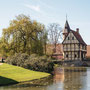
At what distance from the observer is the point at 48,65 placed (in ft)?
105

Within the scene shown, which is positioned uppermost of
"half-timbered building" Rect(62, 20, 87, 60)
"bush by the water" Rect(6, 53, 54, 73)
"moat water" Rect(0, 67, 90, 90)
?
"half-timbered building" Rect(62, 20, 87, 60)

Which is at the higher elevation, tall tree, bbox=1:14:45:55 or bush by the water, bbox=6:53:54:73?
tall tree, bbox=1:14:45:55

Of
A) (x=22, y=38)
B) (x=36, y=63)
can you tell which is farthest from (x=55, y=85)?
(x=22, y=38)

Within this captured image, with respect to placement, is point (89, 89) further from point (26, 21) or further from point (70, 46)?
point (70, 46)

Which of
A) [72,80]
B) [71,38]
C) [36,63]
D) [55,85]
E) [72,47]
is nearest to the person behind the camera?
[55,85]

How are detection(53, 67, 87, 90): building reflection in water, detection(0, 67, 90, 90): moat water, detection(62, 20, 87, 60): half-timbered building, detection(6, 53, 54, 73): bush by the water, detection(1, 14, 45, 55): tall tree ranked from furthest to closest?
detection(62, 20, 87, 60): half-timbered building < detection(1, 14, 45, 55): tall tree < detection(6, 53, 54, 73): bush by the water < detection(53, 67, 87, 90): building reflection in water < detection(0, 67, 90, 90): moat water

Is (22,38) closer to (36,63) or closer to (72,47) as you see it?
(36,63)

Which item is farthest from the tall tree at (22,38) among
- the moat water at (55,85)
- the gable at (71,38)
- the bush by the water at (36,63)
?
the gable at (71,38)

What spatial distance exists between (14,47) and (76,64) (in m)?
24.0

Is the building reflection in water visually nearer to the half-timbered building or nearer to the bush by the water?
the bush by the water

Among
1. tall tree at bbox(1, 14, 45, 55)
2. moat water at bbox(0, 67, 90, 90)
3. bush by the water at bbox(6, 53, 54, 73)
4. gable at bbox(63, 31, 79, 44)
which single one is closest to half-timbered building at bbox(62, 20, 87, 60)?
gable at bbox(63, 31, 79, 44)

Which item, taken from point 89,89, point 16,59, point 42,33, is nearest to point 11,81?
point 89,89

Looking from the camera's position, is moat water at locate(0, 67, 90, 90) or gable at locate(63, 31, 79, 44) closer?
moat water at locate(0, 67, 90, 90)

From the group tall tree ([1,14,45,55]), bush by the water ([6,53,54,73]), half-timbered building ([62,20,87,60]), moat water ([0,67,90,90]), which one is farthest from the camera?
half-timbered building ([62,20,87,60])
